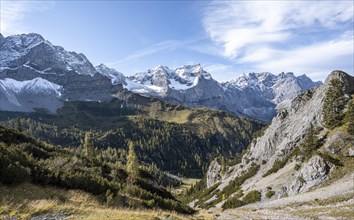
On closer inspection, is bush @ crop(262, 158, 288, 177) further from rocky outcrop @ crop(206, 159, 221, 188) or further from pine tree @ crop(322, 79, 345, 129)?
rocky outcrop @ crop(206, 159, 221, 188)

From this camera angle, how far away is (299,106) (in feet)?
376

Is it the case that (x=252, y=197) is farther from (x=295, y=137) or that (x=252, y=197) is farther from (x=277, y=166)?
(x=295, y=137)

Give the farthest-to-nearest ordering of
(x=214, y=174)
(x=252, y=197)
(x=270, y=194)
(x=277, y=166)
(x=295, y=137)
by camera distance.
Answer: (x=214, y=174)
(x=295, y=137)
(x=277, y=166)
(x=252, y=197)
(x=270, y=194)

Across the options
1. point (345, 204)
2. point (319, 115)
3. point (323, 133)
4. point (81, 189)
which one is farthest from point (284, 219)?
point (319, 115)

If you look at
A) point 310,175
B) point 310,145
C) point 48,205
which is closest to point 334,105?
point 310,145

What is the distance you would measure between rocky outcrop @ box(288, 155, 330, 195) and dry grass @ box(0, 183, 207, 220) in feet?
172

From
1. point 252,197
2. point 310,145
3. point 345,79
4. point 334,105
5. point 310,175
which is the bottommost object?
point 252,197

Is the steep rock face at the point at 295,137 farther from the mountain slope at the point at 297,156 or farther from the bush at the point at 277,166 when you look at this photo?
the bush at the point at 277,166

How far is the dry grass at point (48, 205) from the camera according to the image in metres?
18.9

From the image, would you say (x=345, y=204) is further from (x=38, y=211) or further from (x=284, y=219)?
(x=38, y=211)

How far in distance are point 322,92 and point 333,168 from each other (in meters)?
42.4

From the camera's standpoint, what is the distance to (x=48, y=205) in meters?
20.3

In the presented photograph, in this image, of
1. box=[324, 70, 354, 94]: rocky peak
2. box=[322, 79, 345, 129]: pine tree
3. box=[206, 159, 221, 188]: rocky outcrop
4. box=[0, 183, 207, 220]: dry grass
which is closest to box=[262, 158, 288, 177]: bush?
box=[322, 79, 345, 129]: pine tree

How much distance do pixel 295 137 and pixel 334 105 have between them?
1695 cm
